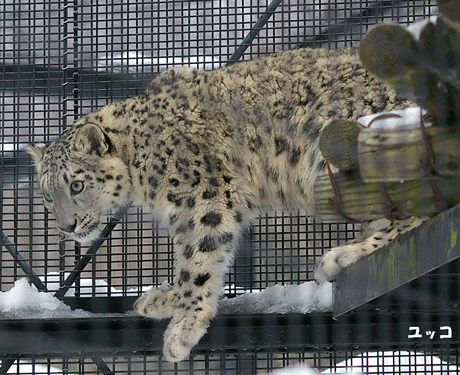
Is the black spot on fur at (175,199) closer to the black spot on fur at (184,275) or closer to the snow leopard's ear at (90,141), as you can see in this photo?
the black spot on fur at (184,275)

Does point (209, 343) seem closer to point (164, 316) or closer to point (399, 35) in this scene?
point (164, 316)

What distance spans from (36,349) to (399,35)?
6.23 ft

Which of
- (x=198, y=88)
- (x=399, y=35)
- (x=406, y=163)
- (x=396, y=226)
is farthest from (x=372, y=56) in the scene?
(x=198, y=88)

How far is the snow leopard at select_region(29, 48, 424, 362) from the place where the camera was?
259 centimetres

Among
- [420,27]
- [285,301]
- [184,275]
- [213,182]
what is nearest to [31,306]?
[184,275]

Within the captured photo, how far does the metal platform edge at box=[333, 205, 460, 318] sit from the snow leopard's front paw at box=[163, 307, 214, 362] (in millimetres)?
466

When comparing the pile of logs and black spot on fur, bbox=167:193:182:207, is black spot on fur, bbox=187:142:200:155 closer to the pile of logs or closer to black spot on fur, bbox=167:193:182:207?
black spot on fur, bbox=167:193:182:207

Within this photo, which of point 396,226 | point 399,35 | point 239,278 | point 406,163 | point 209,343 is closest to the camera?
point 399,35

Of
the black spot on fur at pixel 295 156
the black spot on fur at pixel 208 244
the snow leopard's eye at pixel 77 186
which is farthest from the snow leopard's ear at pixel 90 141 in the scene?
the black spot on fur at pixel 295 156

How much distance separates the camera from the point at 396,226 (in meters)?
2.41

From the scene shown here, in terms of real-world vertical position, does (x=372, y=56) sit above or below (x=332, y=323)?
above

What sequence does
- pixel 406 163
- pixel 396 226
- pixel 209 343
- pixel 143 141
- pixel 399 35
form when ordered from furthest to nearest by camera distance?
pixel 143 141 → pixel 209 343 → pixel 396 226 → pixel 406 163 → pixel 399 35

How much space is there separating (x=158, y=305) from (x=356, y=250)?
803mm

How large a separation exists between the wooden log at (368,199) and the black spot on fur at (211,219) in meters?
0.81
